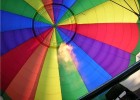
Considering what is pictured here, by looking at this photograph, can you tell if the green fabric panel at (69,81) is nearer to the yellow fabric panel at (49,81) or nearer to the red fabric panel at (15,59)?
the yellow fabric panel at (49,81)

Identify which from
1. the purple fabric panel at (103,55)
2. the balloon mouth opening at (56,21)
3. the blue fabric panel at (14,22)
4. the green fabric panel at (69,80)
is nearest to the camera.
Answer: the blue fabric panel at (14,22)

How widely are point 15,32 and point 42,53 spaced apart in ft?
2.70

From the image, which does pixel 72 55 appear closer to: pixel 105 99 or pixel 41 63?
pixel 41 63

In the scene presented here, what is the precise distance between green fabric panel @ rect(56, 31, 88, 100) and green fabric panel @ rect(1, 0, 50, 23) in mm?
1184

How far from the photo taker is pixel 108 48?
8.22 m

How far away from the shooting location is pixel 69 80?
8.00 meters

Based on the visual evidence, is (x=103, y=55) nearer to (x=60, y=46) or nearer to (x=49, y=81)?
(x=60, y=46)

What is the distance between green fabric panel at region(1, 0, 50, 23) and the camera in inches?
307

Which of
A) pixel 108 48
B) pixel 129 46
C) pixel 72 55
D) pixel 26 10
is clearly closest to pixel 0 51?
pixel 26 10

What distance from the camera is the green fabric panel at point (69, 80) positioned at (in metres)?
7.98

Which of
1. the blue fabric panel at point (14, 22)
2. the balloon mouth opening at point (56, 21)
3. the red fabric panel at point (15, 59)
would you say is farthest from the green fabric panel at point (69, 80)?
the blue fabric panel at point (14, 22)

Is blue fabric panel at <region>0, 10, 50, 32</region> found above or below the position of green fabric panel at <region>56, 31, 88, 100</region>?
above

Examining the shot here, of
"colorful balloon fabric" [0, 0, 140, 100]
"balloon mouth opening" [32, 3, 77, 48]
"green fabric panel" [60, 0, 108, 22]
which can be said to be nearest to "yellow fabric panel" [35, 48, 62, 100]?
"colorful balloon fabric" [0, 0, 140, 100]

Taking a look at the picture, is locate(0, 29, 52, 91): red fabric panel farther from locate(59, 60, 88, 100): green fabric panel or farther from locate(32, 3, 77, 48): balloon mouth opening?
locate(59, 60, 88, 100): green fabric panel
